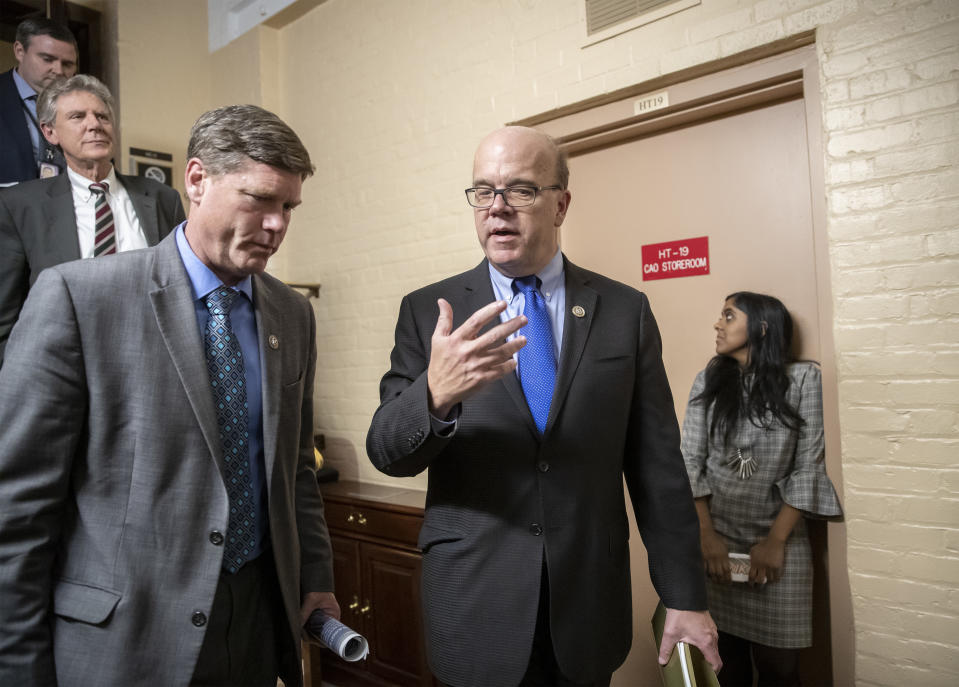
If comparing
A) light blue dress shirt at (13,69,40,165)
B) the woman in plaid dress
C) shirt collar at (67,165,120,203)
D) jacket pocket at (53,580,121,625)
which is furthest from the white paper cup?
light blue dress shirt at (13,69,40,165)

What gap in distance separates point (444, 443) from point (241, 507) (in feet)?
1.28

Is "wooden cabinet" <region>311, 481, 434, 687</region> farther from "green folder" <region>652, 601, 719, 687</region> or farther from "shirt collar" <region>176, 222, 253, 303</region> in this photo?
"shirt collar" <region>176, 222, 253, 303</region>

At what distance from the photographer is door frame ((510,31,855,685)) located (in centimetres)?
208

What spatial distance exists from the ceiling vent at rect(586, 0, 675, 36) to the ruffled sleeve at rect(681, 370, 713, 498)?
144 cm

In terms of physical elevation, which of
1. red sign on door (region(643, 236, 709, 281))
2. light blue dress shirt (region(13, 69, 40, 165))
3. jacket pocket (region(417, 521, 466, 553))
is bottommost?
jacket pocket (region(417, 521, 466, 553))

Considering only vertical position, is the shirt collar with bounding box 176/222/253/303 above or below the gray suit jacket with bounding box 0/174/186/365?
below

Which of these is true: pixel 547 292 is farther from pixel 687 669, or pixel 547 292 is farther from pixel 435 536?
pixel 687 669

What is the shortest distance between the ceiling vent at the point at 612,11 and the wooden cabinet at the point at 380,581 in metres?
2.14

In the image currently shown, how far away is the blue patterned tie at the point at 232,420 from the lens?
116cm

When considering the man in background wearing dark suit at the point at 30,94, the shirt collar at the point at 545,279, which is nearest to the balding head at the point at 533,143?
the shirt collar at the point at 545,279

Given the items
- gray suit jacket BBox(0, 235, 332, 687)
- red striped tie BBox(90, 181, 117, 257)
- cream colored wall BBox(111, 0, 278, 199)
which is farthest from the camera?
cream colored wall BBox(111, 0, 278, 199)

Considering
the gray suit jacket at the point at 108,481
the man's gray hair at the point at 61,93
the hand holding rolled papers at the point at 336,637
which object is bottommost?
the hand holding rolled papers at the point at 336,637

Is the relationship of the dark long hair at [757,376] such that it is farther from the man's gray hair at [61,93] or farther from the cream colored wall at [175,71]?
the cream colored wall at [175,71]

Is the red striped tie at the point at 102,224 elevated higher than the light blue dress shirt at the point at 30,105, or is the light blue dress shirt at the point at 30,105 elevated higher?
the light blue dress shirt at the point at 30,105
